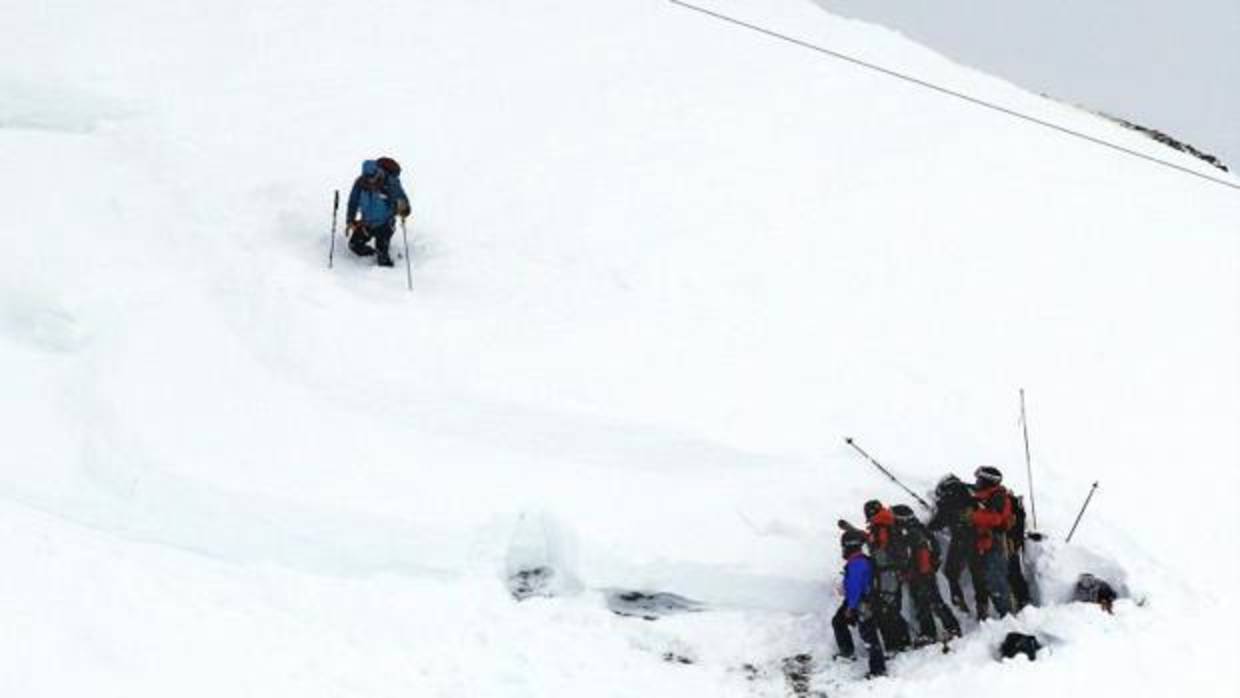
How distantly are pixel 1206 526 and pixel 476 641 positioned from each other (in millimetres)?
7728

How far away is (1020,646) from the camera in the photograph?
430 inches

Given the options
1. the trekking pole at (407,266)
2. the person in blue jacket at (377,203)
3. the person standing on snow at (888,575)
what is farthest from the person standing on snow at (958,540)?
the person in blue jacket at (377,203)

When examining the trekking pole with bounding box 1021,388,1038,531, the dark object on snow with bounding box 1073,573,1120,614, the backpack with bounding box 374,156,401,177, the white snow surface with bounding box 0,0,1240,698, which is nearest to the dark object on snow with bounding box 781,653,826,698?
the white snow surface with bounding box 0,0,1240,698

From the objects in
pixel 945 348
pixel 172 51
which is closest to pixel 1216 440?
pixel 945 348

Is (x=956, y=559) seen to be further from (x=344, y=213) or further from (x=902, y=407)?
(x=344, y=213)

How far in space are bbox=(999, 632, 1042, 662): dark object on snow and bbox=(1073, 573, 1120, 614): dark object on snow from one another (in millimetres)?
960

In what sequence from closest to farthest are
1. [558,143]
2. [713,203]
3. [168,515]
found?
[168,515] < [713,203] < [558,143]

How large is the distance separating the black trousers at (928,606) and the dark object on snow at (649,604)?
6.97ft

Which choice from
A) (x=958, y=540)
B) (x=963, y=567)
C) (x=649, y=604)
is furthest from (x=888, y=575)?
(x=649, y=604)

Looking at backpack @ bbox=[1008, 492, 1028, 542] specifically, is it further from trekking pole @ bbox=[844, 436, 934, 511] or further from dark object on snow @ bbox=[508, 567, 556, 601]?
dark object on snow @ bbox=[508, 567, 556, 601]

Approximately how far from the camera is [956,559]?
12047mm

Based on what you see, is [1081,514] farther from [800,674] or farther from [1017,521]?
[800,674]

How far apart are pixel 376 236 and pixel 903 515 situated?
8.07 metres

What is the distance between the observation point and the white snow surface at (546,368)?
1111 cm
